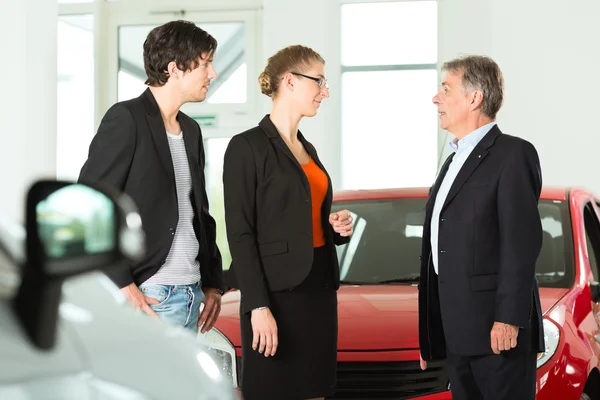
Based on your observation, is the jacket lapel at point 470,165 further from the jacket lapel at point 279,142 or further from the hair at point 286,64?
the hair at point 286,64

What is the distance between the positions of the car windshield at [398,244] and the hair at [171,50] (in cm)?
155

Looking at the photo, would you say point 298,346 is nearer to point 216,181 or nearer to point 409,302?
point 409,302

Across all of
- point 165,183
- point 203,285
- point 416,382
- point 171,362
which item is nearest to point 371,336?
point 416,382

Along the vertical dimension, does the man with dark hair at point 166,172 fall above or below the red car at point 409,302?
above

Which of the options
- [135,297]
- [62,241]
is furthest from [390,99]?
[62,241]

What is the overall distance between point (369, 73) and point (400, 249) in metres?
4.34

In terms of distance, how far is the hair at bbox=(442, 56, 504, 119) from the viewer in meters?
2.70

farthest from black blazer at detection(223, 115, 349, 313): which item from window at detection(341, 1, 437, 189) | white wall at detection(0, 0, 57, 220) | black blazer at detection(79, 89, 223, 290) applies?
window at detection(341, 1, 437, 189)

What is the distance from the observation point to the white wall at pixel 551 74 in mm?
7406

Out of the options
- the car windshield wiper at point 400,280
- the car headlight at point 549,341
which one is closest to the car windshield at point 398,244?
the car windshield wiper at point 400,280

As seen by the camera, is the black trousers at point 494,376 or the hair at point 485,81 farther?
the hair at point 485,81

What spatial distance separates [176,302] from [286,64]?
0.77 m

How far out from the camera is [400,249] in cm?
386

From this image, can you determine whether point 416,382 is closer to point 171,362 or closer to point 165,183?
point 165,183
